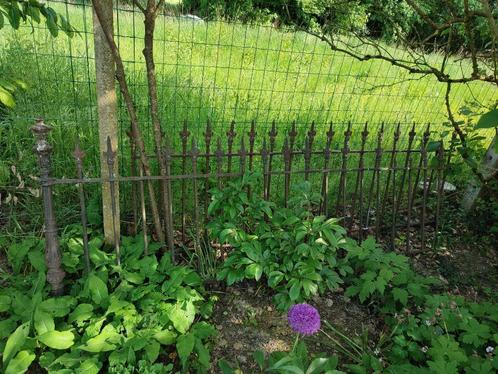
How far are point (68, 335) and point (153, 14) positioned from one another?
1.69 metres

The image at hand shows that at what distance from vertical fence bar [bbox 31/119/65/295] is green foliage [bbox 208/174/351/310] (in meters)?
0.86

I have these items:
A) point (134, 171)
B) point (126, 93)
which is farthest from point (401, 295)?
point (126, 93)

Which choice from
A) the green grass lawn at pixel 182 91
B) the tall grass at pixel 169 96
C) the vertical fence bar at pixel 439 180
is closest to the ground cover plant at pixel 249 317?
the vertical fence bar at pixel 439 180

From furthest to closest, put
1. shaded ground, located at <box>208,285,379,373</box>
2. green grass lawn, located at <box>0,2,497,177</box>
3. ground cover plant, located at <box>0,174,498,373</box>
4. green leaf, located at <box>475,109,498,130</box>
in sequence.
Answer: green grass lawn, located at <box>0,2,497,177</box>, shaded ground, located at <box>208,285,379,373</box>, ground cover plant, located at <box>0,174,498,373</box>, green leaf, located at <box>475,109,498,130</box>

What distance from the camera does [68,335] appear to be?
1.92 metres

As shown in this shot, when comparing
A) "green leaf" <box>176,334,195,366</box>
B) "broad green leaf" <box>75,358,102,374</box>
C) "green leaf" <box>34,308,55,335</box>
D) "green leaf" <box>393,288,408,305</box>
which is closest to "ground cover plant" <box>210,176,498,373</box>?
"green leaf" <box>393,288,408,305</box>

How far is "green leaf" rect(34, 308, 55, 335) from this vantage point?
1.94 metres

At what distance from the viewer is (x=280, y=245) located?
2471 millimetres

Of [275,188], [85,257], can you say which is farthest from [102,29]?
[275,188]

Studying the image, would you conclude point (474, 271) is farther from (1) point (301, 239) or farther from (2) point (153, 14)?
(2) point (153, 14)

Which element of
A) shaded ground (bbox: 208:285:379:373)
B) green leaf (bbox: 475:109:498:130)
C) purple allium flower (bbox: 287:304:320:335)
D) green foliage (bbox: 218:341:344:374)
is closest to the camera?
green leaf (bbox: 475:109:498:130)

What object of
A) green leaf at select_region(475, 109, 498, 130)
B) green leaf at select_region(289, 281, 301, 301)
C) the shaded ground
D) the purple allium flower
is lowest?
the shaded ground

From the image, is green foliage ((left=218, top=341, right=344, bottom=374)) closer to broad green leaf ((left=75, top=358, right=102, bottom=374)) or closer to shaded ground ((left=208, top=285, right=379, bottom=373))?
shaded ground ((left=208, top=285, right=379, bottom=373))

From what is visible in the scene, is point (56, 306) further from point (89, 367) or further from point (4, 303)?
point (89, 367)
